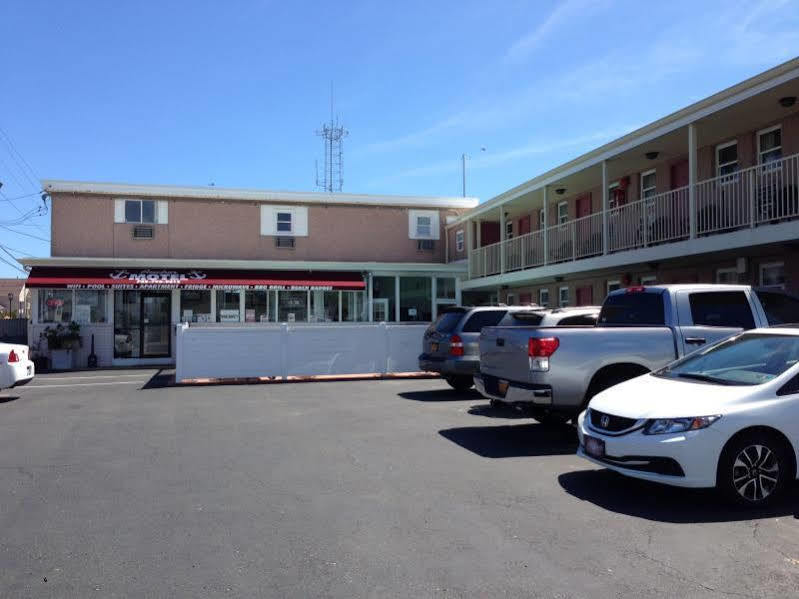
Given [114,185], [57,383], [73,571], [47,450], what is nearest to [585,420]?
[73,571]

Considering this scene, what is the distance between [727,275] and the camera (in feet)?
51.9

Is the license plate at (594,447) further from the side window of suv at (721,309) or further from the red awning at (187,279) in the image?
the red awning at (187,279)

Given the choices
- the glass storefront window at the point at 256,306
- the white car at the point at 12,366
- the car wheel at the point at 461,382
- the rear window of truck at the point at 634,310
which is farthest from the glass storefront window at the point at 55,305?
the rear window of truck at the point at 634,310

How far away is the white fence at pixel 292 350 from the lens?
659 inches

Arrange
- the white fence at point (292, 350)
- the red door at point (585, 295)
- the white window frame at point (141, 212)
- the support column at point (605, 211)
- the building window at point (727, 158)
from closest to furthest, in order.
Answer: the building window at point (727, 158), the white fence at point (292, 350), the support column at point (605, 211), the red door at point (585, 295), the white window frame at point (141, 212)

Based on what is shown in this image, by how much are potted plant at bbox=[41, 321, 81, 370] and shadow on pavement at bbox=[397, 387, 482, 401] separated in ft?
43.4

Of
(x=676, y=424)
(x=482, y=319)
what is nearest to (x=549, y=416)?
(x=676, y=424)

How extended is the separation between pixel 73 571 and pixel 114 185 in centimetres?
2222

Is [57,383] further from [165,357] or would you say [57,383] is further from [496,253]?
[496,253]

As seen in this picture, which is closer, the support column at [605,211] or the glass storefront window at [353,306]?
the support column at [605,211]

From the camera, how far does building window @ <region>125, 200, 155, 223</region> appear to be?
24.7 metres

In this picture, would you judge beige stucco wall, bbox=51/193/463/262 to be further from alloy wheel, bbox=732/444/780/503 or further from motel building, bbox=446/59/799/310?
alloy wheel, bbox=732/444/780/503

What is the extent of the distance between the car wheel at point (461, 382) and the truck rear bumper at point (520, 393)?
4499mm

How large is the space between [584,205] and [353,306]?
29.8 feet
